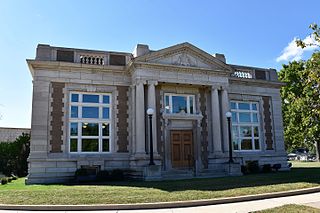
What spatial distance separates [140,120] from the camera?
55.3ft

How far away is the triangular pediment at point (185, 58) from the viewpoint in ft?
59.0

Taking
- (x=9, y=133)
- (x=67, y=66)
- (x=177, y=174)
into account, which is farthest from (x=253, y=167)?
(x=9, y=133)

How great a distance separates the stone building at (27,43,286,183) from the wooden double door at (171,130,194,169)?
0.20ft

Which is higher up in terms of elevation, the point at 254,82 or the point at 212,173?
the point at 254,82

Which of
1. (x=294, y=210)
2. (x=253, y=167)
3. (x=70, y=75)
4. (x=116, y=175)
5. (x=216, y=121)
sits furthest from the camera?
(x=253, y=167)

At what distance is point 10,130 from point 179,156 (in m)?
20.7

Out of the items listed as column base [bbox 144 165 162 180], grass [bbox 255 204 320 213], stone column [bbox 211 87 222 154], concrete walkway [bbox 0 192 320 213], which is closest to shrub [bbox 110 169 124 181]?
column base [bbox 144 165 162 180]

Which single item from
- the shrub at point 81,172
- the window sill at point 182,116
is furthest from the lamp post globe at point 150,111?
the shrub at point 81,172

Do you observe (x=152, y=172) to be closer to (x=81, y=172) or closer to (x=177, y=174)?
(x=177, y=174)

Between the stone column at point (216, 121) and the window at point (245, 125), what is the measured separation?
2385mm

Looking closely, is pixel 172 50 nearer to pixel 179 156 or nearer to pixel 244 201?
pixel 179 156

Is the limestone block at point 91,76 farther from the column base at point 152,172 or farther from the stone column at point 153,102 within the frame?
the column base at point 152,172

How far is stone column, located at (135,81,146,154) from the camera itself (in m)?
16.5

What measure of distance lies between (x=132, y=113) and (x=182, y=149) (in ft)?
12.5
